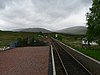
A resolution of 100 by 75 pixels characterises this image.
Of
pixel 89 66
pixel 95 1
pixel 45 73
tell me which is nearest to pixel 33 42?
pixel 95 1

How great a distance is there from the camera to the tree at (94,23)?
44325mm

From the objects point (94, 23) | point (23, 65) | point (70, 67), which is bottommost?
point (70, 67)

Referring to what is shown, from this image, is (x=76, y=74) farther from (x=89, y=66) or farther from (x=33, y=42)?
(x=33, y=42)

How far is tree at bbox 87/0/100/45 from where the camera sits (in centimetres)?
4433

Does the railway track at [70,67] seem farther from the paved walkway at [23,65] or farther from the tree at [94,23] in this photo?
the tree at [94,23]

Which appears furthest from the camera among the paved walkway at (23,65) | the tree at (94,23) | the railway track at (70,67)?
the tree at (94,23)

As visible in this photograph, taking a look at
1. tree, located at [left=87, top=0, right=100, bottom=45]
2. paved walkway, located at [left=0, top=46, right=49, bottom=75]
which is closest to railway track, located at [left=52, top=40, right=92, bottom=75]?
paved walkway, located at [left=0, top=46, right=49, bottom=75]

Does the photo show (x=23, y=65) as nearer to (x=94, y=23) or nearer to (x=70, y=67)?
(x=70, y=67)

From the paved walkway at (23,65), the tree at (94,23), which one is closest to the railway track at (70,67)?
the paved walkway at (23,65)

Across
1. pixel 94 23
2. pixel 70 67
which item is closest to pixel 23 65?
pixel 70 67

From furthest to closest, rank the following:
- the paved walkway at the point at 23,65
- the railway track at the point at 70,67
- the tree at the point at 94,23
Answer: the tree at the point at 94,23 → the railway track at the point at 70,67 → the paved walkway at the point at 23,65

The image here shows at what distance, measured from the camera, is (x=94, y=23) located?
149 ft

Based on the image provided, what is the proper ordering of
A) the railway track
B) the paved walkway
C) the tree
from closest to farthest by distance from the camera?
1. the paved walkway
2. the railway track
3. the tree

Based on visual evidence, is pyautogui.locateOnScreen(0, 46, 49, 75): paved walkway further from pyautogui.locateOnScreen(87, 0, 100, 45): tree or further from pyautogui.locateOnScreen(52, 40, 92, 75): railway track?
pyautogui.locateOnScreen(87, 0, 100, 45): tree
